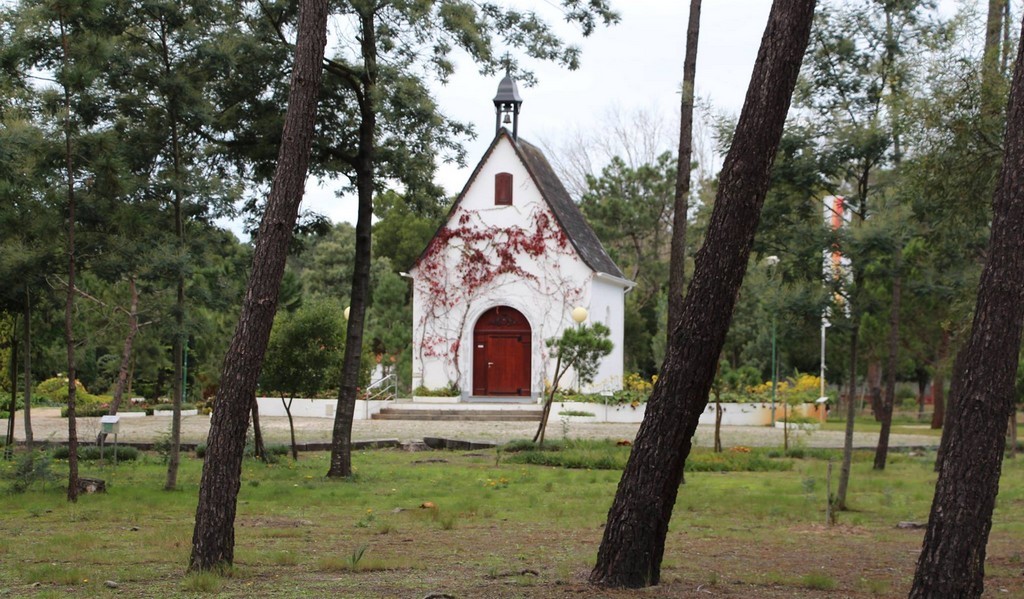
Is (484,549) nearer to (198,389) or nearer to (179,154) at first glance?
(179,154)

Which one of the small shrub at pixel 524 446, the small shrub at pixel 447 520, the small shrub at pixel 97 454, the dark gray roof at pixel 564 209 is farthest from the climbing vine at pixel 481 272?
the small shrub at pixel 447 520

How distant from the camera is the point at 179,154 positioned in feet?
46.5

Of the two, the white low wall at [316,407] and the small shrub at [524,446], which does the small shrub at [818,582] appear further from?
the white low wall at [316,407]

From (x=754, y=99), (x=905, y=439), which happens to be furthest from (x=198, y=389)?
(x=754, y=99)

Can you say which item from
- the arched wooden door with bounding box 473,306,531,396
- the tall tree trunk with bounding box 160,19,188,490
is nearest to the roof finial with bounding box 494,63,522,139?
the arched wooden door with bounding box 473,306,531,396

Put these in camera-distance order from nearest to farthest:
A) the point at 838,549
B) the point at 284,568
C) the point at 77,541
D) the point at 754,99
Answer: the point at 754,99 → the point at 284,568 → the point at 77,541 → the point at 838,549

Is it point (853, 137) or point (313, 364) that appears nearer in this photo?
point (853, 137)

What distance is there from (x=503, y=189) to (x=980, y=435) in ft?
101

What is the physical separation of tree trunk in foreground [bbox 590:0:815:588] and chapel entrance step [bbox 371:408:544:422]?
25.0 m

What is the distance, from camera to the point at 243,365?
8102 mm

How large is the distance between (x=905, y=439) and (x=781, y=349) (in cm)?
1437

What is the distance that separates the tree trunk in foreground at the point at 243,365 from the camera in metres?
8.04

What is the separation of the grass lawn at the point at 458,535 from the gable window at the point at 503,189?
743 inches

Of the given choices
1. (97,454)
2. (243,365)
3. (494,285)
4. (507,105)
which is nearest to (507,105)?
(507,105)
